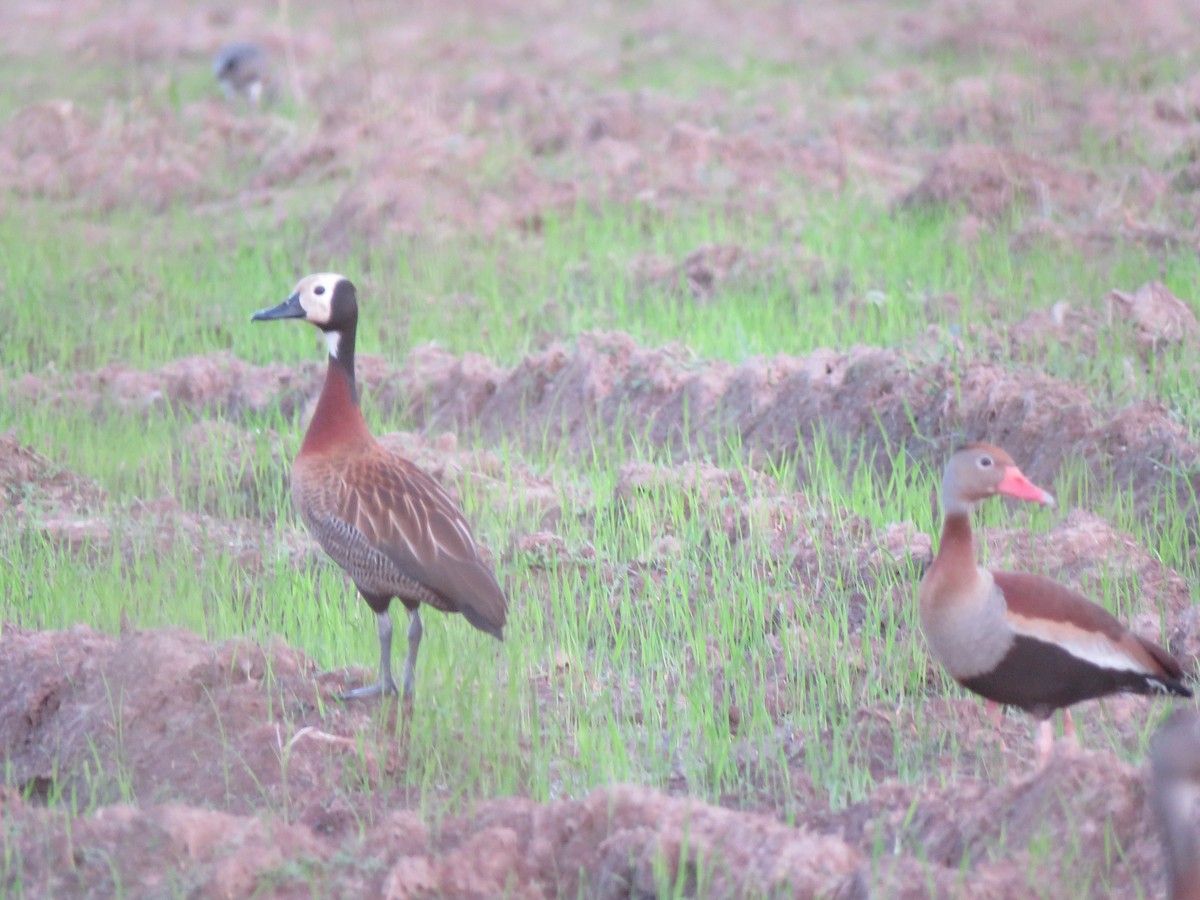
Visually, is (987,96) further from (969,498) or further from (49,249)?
(969,498)

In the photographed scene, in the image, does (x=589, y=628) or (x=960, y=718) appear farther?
(x=589, y=628)

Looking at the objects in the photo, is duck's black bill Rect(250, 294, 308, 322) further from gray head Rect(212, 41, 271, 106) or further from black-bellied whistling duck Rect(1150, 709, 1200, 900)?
gray head Rect(212, 41, 271, 106)

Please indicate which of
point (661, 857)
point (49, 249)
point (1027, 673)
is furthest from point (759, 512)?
point (49, 249)

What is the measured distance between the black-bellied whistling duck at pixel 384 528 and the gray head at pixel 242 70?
454 inches

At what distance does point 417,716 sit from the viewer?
4816mm

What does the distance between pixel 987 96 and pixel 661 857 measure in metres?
10.9

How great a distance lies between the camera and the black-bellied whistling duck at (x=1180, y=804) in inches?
128

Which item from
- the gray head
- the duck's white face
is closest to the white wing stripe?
the duck's white face

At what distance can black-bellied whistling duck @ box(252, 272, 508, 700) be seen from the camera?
489 cm

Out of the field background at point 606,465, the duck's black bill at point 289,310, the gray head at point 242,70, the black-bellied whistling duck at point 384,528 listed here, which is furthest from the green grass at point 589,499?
the gray head at point 242,70

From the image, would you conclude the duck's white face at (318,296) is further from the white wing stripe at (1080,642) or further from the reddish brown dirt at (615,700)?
the white wing stripe at (1080,642)

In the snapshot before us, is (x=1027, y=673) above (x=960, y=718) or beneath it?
above

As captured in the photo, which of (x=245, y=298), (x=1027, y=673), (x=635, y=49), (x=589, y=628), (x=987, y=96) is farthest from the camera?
(x=635, y=49)

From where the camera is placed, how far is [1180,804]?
10.6 ft
